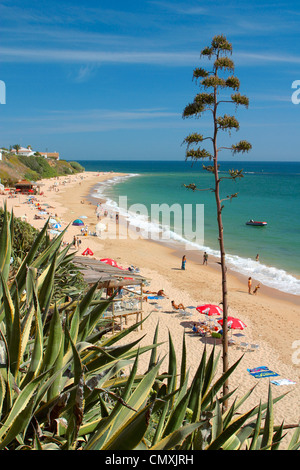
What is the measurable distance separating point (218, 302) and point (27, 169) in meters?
64.2

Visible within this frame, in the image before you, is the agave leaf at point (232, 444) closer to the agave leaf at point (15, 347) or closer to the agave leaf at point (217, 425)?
the agave leaf at point (217, 425)

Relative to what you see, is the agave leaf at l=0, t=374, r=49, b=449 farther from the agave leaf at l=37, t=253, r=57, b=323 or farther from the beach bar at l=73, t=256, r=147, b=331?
the beach bar at l=73, t=256, r=147, b=331

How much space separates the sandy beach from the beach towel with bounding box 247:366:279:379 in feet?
0.39

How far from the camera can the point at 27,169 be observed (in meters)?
73.8

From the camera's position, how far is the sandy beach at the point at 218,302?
10.1 meters

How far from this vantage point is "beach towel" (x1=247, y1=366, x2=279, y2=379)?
1042 cm

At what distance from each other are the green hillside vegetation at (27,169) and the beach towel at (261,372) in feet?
166

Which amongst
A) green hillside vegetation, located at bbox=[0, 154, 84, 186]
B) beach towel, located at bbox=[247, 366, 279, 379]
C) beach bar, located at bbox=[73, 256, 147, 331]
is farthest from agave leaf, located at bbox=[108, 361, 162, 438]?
green hillside vegetation, located at bbox=[0, 154, 84, 186]

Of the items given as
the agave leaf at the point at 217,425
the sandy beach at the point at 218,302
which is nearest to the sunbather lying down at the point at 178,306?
the sandy beach at the point at 218,302

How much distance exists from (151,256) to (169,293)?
23.8ft

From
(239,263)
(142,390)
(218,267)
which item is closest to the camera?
(142,390)

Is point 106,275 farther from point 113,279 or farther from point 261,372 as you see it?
point 261,372

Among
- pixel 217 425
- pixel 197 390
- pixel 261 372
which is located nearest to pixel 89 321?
pixel 197 390
